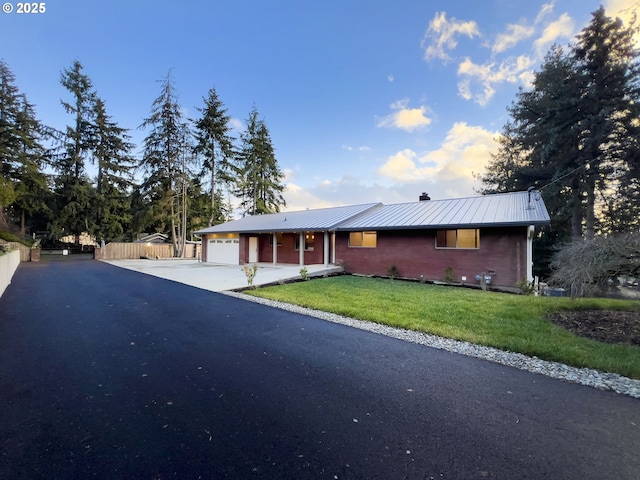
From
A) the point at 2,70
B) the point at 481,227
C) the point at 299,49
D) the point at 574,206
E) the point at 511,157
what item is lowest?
the point at 481,227

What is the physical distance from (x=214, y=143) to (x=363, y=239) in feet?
80.3

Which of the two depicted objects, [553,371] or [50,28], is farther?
[50,28]

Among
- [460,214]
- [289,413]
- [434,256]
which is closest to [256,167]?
[460,214]

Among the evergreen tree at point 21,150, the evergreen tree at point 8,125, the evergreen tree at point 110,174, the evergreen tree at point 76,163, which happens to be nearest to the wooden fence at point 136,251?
the evergreen tree at point 110,174

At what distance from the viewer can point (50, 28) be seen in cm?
1147

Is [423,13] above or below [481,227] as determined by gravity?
above

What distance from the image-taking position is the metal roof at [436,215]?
1152cm

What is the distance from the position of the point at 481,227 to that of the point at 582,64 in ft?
48.3

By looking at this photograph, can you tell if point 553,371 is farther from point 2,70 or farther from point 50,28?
point 2,70

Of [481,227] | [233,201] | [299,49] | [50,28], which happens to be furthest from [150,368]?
[233,201]

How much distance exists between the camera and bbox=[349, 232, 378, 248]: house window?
579 inches

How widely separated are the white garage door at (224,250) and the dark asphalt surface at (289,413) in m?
15.8

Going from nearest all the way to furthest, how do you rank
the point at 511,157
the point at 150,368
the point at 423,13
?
the point at 150,368, the point at 423,13, the point at 511,157

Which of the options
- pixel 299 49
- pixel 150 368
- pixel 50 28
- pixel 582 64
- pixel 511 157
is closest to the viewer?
pixel 150 368
